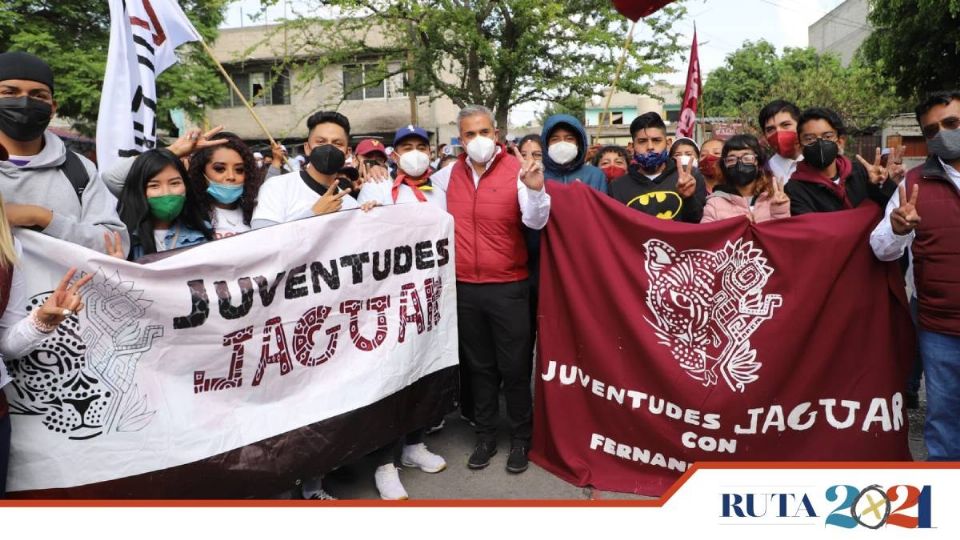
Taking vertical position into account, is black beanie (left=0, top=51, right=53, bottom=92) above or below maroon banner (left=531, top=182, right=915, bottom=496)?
above

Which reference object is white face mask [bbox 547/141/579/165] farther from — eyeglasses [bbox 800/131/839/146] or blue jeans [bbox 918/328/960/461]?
blue jeans [bbox 918/328/960/461]

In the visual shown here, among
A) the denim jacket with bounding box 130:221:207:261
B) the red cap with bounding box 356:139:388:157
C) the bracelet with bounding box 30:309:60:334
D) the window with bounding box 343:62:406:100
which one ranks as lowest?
the bracelet with bounding box 30:309:60:334

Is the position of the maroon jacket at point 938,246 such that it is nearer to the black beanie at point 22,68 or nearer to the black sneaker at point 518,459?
the black sneaker at point 518,459

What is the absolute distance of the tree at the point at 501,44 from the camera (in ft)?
49.0

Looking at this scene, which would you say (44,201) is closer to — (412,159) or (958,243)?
(412,159)

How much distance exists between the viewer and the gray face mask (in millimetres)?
2836

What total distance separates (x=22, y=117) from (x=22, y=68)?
0.22 m

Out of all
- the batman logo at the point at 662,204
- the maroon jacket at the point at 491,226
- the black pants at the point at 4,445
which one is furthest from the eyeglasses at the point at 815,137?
the black pants at the point at 4,445

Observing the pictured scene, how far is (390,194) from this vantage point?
12.7ft

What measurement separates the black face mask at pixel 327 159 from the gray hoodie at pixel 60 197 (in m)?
0.99

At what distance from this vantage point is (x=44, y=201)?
108 inches

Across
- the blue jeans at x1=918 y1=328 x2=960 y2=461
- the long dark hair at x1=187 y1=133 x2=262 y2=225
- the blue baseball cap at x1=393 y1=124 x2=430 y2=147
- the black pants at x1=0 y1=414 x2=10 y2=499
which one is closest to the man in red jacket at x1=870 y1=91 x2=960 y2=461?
the blue jeans at x1=918 y1=328 x2=960 y2=461

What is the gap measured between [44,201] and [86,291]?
18.0 inches

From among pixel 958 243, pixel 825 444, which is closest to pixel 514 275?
pixel 825 444
